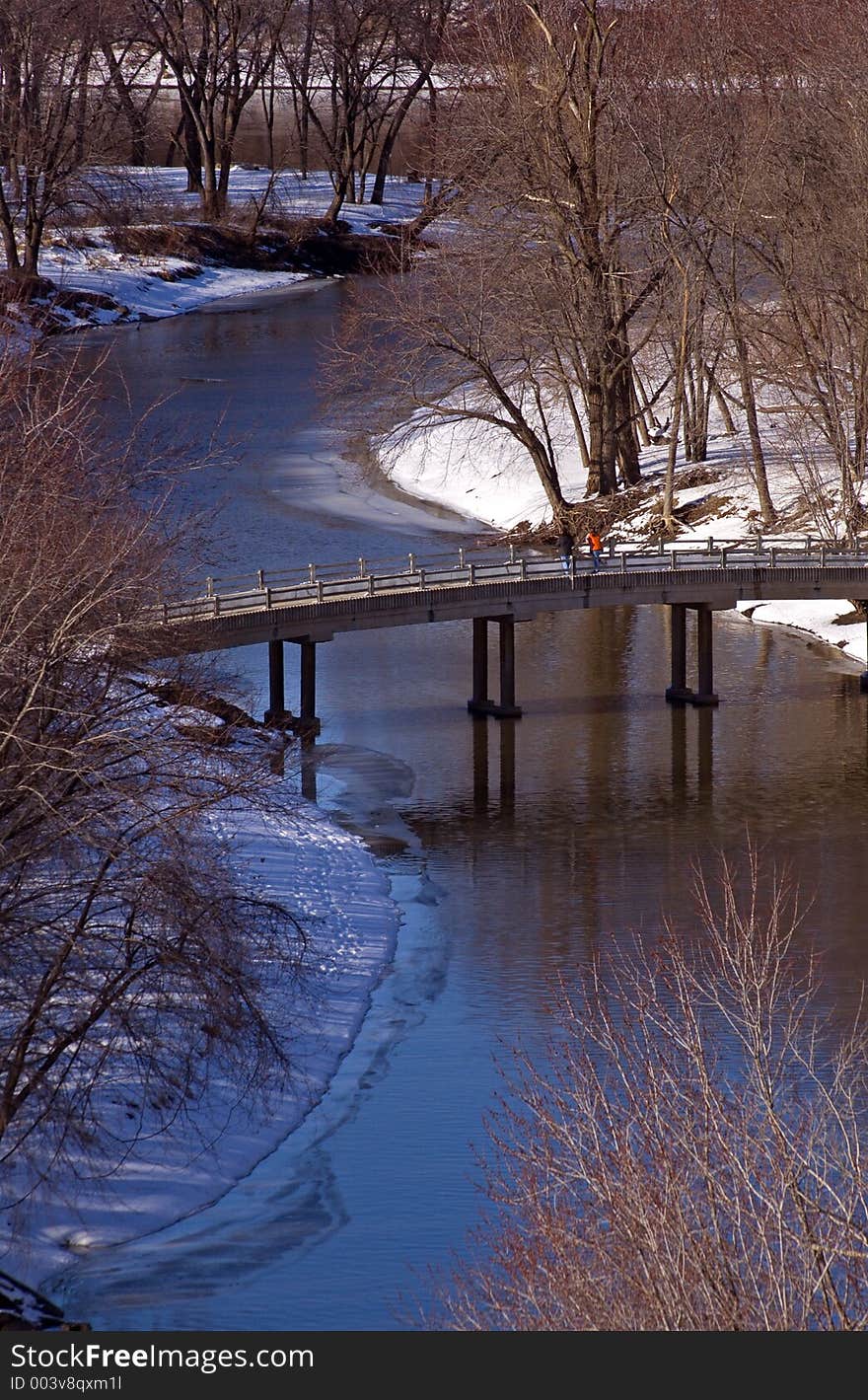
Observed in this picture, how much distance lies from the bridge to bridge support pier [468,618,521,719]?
19mm

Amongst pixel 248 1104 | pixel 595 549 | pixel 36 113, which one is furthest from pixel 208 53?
pixel 248 1104

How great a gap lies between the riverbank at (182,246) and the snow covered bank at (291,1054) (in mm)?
43510

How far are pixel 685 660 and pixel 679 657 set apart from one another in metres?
0.15

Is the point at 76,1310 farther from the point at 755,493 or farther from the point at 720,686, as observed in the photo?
the point at 755,493

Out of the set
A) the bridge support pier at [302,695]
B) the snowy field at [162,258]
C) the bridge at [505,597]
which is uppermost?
the snowy field at [162,258]

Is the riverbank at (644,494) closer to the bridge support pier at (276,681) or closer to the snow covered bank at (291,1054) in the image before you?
the bridge support pier at (276,681)

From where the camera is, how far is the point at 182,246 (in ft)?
282

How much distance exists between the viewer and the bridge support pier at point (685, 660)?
3741 centimetres

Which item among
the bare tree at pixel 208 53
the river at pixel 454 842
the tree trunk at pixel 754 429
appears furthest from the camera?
the bare tree at pixel 208 53

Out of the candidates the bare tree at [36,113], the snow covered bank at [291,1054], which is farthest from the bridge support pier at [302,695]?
the bare tree at [36,113]

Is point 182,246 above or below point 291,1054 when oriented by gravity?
above

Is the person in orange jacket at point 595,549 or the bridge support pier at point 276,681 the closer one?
the bridge support pier at point 276,681

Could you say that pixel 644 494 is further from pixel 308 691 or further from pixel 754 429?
pixel 308 691

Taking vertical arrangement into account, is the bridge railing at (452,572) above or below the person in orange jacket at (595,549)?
below
